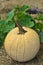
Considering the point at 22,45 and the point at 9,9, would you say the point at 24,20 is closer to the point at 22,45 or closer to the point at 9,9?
the point at 22,45

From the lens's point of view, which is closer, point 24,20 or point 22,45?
point 22,45

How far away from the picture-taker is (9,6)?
3.20 meters

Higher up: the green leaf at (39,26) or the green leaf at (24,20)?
the green leaf at (24,20)

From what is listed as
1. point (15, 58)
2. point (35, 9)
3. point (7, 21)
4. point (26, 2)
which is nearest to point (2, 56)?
point (15, 58)

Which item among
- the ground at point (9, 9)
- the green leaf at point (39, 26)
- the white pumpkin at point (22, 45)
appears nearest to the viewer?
the white pumpkin at point (22, 45)

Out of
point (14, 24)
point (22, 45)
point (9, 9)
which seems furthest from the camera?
point (9, 9)

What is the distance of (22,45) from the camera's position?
6.25 ft

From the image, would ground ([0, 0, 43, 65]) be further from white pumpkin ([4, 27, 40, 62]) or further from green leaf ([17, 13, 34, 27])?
green leaf ([17, 13, 34, 27])

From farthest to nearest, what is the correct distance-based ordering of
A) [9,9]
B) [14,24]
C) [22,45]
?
[9,9]
[14,24]
[22,45]

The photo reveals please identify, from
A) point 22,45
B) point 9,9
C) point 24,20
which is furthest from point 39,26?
point 9,9

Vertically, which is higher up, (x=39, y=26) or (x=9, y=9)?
(x=39, y=26)

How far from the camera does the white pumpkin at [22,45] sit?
1.91m

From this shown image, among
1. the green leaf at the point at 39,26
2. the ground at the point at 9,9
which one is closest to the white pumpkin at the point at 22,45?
the ground at the point at 9,9

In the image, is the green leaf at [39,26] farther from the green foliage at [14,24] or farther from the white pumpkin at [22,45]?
the white pumpkin at [22,45]
